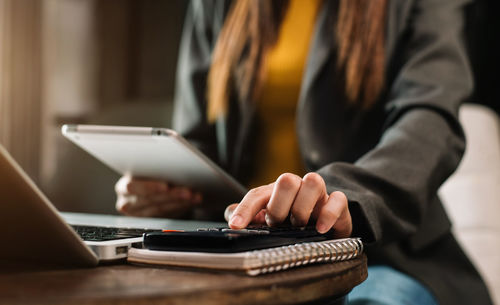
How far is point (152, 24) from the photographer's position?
6.84ft

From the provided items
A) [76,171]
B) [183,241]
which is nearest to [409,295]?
[183,241]

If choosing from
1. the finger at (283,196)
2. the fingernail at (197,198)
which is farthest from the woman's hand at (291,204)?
the fingernail at (197,198)

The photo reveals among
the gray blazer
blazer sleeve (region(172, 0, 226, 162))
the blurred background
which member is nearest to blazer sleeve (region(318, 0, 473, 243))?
the gray blazer

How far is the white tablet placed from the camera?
2.02 ft

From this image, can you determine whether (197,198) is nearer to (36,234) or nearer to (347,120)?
(347,120)

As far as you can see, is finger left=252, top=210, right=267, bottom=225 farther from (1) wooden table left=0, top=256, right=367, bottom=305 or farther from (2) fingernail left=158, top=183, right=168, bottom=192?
(2) fingernail left=158, top=183, right=168, bottom=192

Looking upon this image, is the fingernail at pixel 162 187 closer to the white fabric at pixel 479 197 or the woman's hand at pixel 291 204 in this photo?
the woman's hand at pixel 291 204

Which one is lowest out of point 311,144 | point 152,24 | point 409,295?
point 409,295

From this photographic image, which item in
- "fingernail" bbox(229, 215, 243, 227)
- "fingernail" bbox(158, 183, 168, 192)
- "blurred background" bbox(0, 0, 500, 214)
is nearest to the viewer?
"fingernail" bbox(229, 215, 243, 227)

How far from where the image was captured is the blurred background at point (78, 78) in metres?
1.91

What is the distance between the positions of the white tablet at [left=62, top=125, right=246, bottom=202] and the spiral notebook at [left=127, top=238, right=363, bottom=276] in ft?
0.69

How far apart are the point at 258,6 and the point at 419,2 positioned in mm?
311

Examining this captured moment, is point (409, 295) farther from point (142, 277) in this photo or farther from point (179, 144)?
point (142, 277)

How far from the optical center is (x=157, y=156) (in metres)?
0.70
